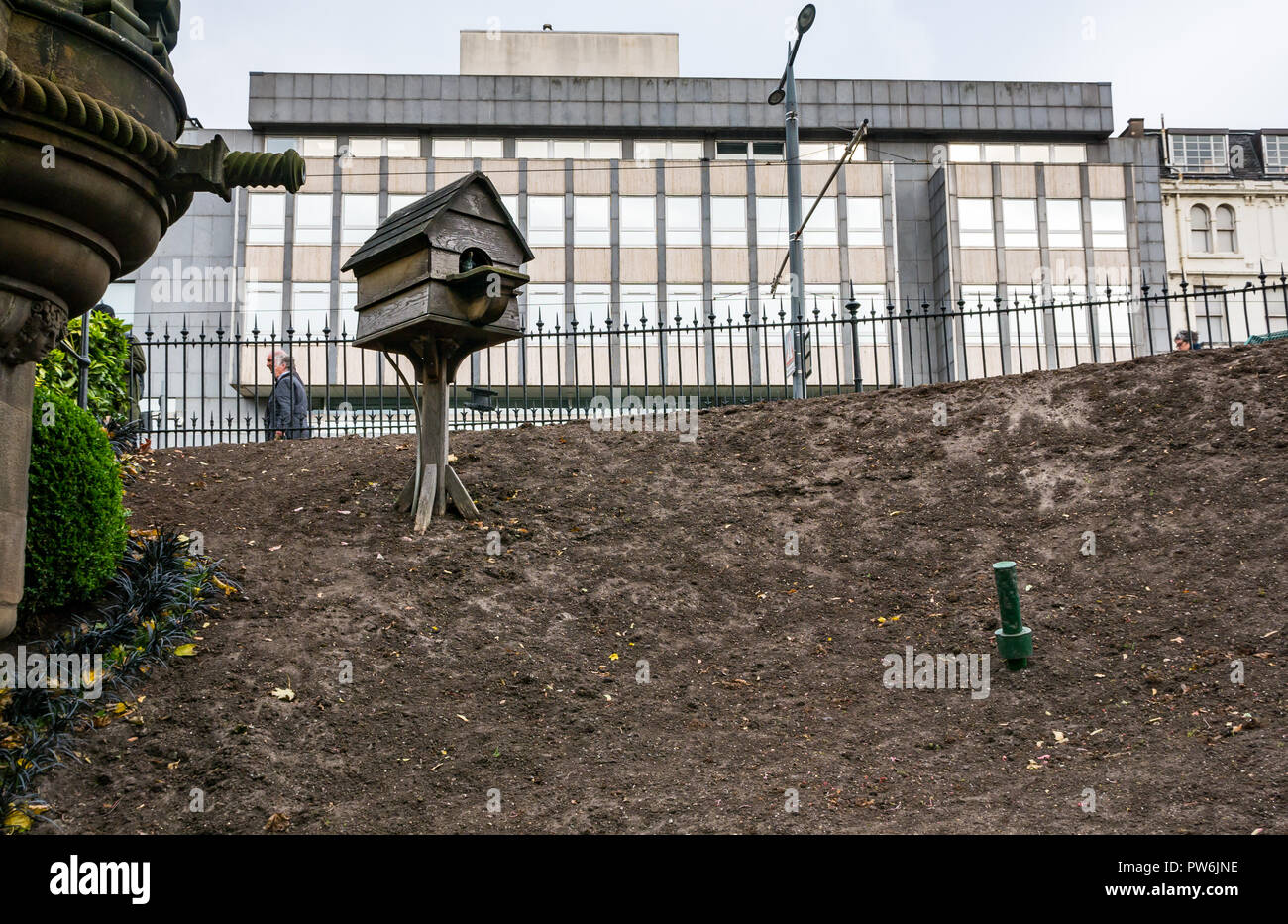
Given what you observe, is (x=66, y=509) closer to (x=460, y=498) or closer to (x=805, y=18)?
(x=460, y=498)

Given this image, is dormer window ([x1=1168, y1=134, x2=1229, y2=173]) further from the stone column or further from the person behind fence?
the stone column

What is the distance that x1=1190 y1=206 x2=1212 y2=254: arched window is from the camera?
45.0 metres

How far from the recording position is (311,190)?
38375 millimetres

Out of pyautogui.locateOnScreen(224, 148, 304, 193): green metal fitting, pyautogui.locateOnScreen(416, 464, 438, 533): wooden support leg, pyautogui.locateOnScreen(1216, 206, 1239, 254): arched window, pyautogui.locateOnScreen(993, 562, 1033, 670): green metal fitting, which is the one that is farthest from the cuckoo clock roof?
pyautogui.locateOnScreen(1216, 206, 1239, 254): arched window

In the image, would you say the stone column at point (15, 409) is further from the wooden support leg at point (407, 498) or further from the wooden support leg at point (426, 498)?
the wooden support leg at point (407, 498)

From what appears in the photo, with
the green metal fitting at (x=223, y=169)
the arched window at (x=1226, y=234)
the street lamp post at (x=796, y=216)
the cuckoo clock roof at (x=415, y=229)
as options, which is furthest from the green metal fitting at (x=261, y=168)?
the arched window at (x=1226, y=234)

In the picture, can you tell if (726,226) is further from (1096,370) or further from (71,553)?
(71,553)

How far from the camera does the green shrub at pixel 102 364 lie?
10352 millimetres

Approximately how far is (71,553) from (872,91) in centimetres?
3983

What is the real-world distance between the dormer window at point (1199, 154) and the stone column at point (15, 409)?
51182 mm

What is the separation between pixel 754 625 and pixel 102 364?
6876 mm

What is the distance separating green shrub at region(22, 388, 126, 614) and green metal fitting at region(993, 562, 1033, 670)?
242 inches

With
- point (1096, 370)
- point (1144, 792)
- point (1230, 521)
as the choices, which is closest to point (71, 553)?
point (1144, 792)

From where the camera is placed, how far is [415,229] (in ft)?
31.7
